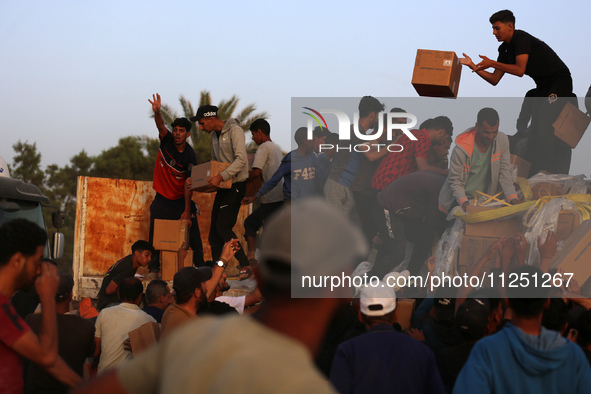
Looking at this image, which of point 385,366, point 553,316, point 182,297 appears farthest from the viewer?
point 182,297

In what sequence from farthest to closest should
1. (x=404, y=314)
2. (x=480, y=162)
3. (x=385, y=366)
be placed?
(x=480, y=162)
(x=404, y=314)
(x=385, y=366)

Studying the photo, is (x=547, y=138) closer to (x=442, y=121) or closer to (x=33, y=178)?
(x=442, y=121)

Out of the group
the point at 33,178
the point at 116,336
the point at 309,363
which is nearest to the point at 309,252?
the point at 309,363

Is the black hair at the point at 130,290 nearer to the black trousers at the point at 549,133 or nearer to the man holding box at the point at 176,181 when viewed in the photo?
the black trousers at the point at 549,133

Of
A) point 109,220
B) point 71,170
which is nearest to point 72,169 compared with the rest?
point 71,170

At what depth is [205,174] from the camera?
8.73m

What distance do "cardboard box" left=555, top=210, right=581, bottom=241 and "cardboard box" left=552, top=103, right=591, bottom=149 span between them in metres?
0.63

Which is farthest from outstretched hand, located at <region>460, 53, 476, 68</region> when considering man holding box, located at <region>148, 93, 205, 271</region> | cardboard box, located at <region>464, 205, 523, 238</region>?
man holding box, located at <region>148, 93, 205, 271</region>

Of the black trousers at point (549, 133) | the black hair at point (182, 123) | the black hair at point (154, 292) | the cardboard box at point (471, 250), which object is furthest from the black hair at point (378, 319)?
the black hair at point (182, 123)

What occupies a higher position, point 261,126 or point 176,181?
point 261,126

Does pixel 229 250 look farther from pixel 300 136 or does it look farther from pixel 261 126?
pixel 261 126

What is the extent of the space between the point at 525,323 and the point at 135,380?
6.65 ft

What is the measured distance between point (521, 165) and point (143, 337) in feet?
12.3

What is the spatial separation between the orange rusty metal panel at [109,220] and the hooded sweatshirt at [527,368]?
25.6 ft
